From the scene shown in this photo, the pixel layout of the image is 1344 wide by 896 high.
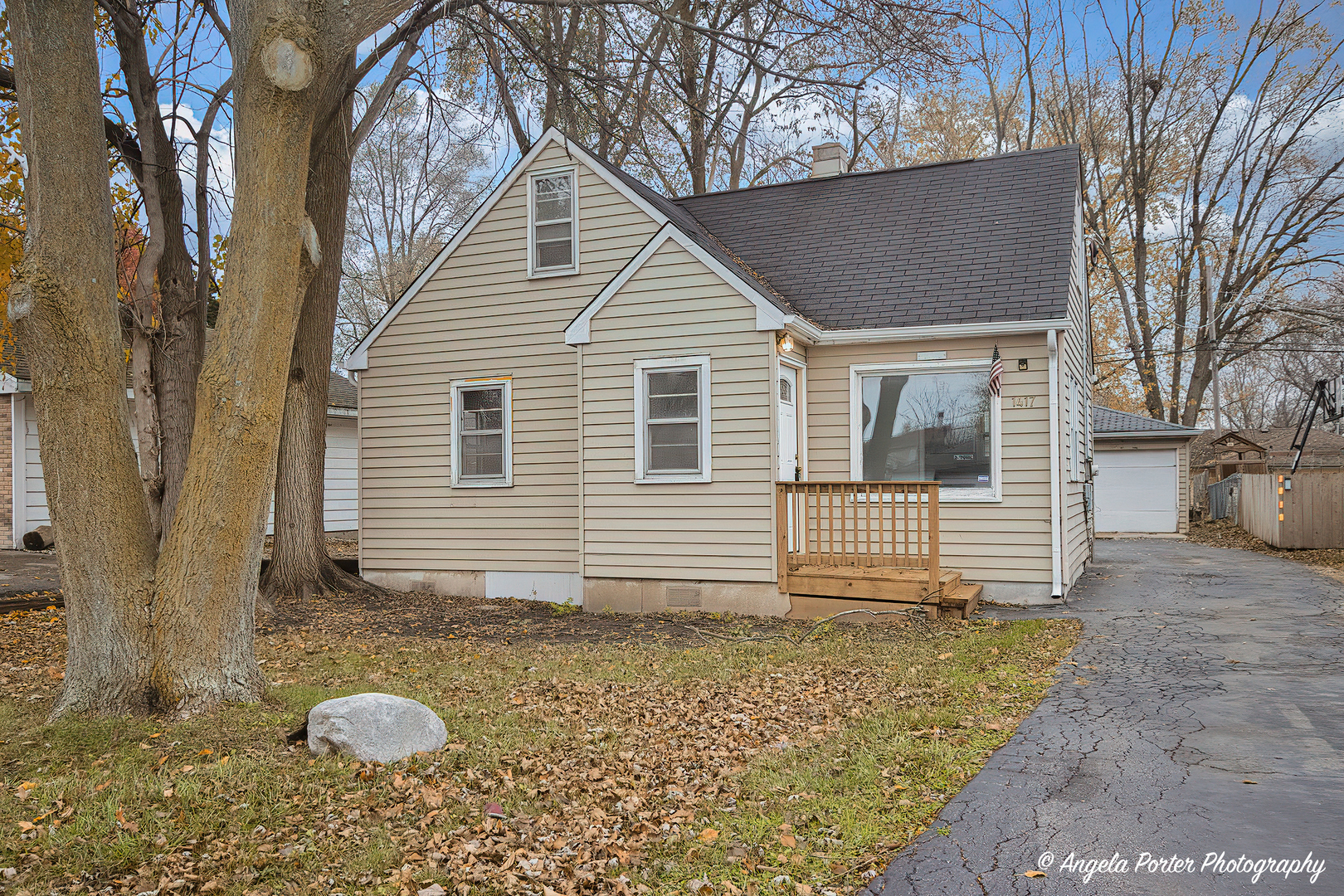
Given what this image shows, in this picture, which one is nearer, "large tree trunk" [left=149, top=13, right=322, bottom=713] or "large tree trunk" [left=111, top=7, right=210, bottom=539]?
"large tree trunk" [left=149, top=13, right=322, bottom=713]

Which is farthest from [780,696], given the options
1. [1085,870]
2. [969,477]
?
[969,477]

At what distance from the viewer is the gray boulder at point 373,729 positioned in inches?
181

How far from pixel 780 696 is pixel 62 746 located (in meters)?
4.26

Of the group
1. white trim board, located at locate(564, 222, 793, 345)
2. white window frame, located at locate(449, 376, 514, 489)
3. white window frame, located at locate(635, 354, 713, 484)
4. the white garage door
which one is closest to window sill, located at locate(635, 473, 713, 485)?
white window frame, located at locate(635, 354, 713, 484)

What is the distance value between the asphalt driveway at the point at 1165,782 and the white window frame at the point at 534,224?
25.1 ft

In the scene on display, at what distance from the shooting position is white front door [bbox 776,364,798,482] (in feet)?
34.0

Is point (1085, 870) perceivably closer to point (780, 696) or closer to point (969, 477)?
point (780, 696)

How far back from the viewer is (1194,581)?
12500 millimetres

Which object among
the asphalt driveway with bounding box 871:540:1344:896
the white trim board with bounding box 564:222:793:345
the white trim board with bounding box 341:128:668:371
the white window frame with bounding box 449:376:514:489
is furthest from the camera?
the white window frame with bounding box 449:376:514:489

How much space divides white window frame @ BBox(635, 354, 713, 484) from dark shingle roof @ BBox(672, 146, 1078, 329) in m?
2.01

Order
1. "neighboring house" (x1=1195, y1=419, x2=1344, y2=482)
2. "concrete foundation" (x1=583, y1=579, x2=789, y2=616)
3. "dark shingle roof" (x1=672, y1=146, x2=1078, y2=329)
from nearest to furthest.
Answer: "concrete foundation" (x1=583, y1=579, x2=789, y2=616)
"dark shingle roof" (x1=672, y1=146, x2=1078, y2=329)
"neighboring house" (x1=1195, y1=419, x2=1344, y2=482)

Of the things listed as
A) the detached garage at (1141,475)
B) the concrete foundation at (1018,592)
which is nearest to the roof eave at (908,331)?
the concrete foundation at (1018,592)

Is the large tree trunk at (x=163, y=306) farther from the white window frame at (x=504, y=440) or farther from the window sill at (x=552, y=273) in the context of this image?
the window sill at (x=552, y=273)

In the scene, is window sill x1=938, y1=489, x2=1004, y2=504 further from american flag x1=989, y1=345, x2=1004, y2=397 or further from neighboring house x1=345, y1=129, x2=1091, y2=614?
american flag x1=989, y1=345, x2=1004, y2=397
